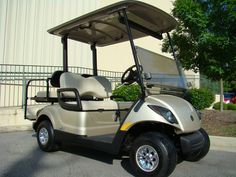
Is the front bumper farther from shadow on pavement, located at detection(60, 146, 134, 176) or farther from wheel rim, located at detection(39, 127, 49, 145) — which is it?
wheel rim, located at detection(39, 127, 49, 145)

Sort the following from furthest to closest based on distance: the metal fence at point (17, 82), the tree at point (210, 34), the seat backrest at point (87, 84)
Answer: the metal fence at point (17, 82)
the tree at point (210, 34)
the seat backrest at point (87, 84)

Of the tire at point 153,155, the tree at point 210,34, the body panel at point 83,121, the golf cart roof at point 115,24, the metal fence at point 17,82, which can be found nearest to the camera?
the tire at point 153,155

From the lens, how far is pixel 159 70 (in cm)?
454

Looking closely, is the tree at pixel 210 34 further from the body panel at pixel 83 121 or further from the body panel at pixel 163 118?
the body panel at pixel 163 118

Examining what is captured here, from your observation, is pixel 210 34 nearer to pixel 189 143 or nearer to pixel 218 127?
pixel 218 127

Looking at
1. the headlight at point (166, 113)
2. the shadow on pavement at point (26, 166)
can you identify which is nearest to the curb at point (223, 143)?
the headlight at point (166, 113)

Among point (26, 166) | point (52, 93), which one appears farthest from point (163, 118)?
point (52, 93)

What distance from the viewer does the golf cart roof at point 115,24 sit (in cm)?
429

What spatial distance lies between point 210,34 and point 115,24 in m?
2.82

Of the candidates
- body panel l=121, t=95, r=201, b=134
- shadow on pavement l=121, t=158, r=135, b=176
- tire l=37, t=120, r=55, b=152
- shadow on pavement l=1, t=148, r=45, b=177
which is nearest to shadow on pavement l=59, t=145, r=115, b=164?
shadow on pavement l=121, t=158, r=135, b=176

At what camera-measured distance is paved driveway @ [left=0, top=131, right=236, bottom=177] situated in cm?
409

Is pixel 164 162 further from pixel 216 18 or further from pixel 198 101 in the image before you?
pixel 198 101

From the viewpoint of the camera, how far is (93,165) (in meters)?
4.51

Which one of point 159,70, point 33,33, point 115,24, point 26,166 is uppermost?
point 33,33
